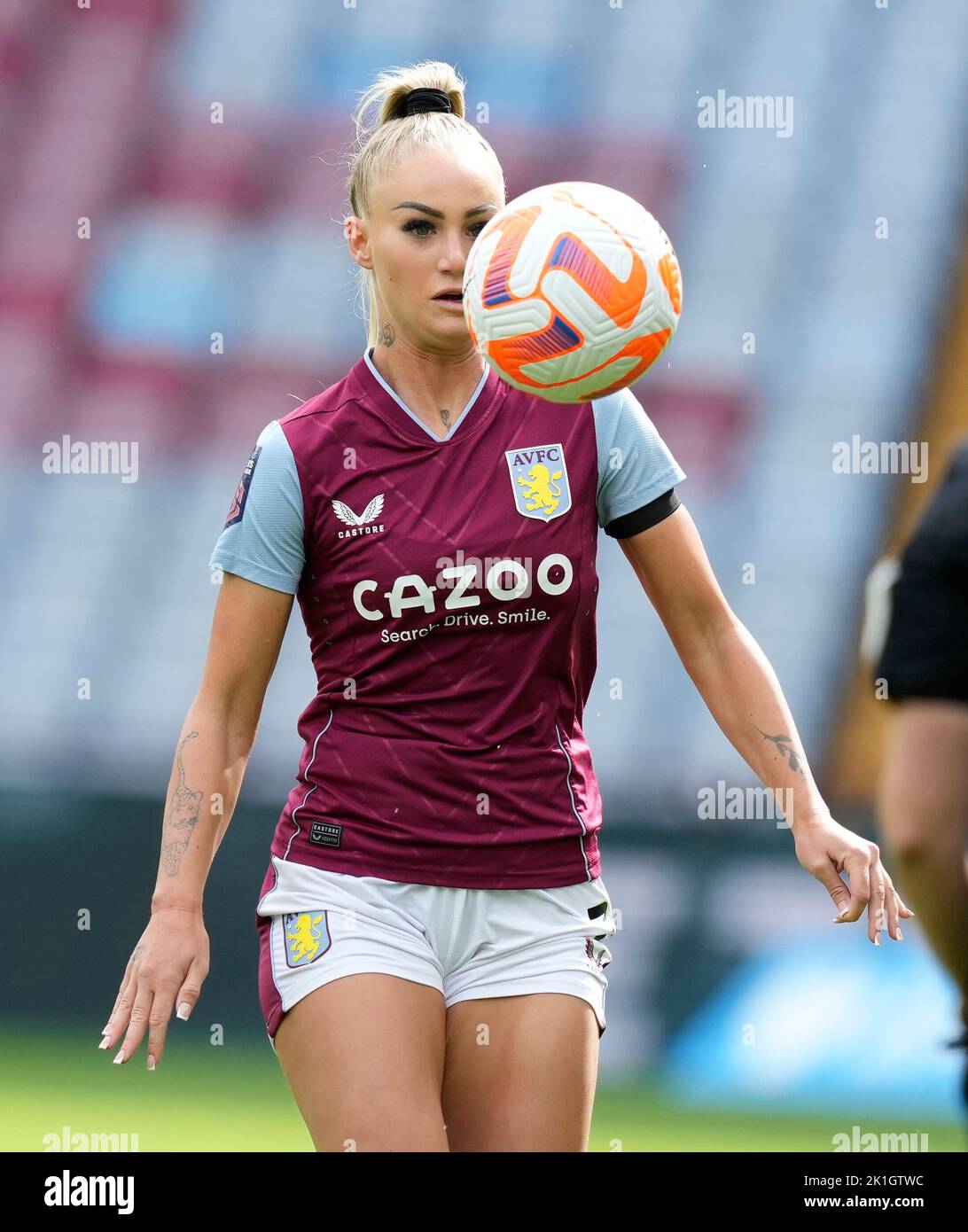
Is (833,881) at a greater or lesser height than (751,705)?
lesser

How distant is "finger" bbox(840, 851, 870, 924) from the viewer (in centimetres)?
227

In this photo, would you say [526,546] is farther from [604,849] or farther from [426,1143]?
[604,849]

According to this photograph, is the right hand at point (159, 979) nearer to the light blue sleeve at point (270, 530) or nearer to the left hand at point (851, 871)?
the light blue sleeve at point (270, 530)

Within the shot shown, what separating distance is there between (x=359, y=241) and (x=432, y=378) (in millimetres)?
287

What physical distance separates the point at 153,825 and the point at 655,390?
2443mm

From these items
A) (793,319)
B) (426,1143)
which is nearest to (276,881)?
(426,1143)

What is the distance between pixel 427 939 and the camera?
7.50ft

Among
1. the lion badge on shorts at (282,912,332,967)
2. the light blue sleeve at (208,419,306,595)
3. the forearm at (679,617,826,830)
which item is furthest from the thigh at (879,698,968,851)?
the light blue sleeve at (208,419,306,595)

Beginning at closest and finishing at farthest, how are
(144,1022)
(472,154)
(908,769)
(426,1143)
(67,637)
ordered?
(908,769)
(426,1143)
(144,1022)
(472,154)
(67,637)

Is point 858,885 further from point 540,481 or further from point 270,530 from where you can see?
point 270,530

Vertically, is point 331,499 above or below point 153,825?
above

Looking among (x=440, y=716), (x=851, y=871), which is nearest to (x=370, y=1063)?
(x=440, y=716)

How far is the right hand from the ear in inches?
41.6

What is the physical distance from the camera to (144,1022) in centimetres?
226
